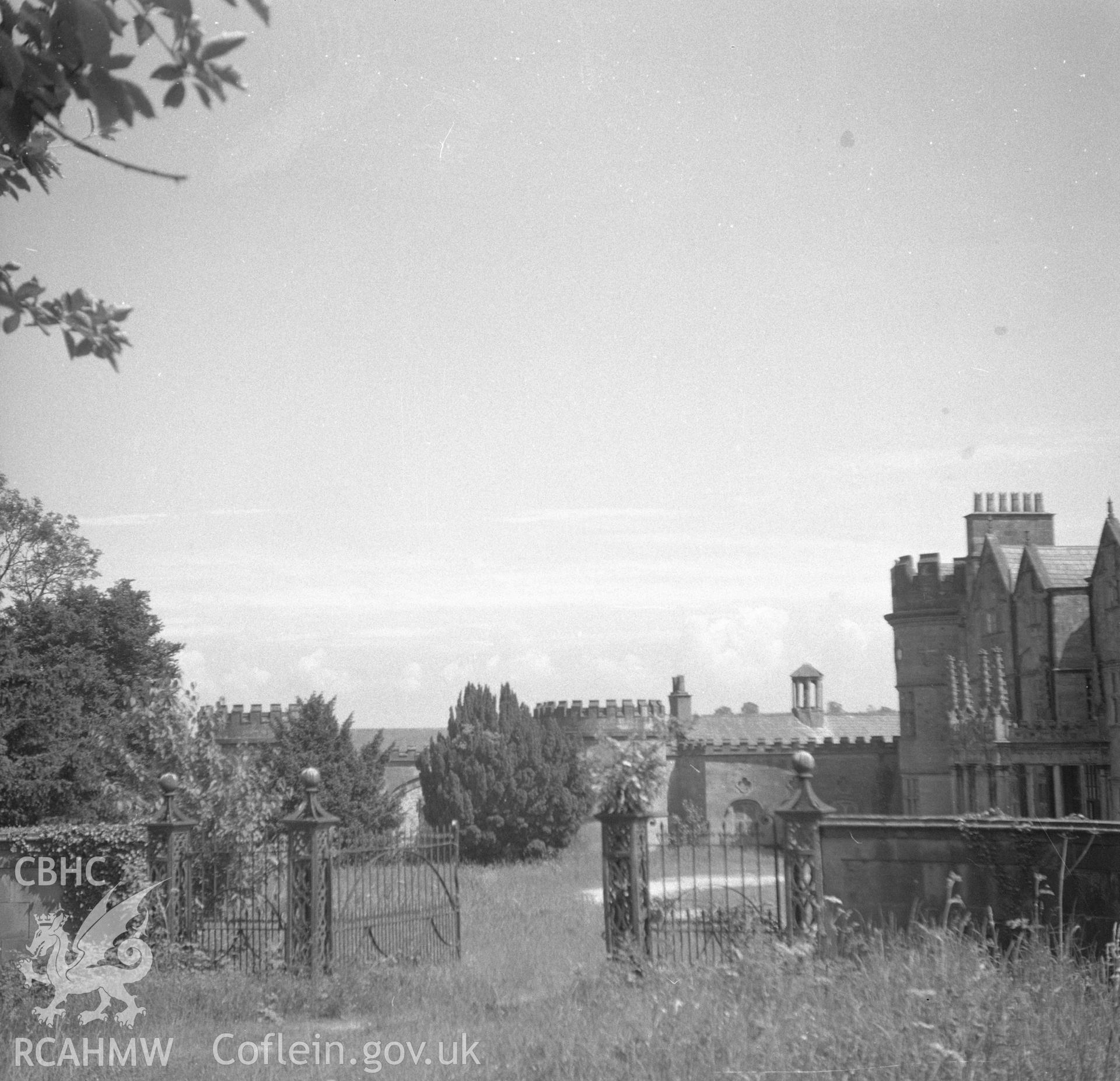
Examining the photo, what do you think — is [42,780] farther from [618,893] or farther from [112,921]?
[618,893]

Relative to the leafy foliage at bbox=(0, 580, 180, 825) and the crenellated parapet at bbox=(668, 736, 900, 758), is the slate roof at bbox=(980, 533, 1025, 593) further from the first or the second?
the leafy foliage at bbox=(0, 580, 180, 825)

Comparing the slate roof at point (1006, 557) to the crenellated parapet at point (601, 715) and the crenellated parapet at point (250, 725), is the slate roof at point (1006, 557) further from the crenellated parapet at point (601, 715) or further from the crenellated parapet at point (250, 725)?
the crenellated parapet at point (250, 725)

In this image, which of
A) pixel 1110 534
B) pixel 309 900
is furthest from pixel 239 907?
pixel 1110 534

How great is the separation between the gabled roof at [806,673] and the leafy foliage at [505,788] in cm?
1533

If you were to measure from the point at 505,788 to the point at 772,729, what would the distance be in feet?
44.9

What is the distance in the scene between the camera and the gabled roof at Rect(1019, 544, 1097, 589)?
1230 inches

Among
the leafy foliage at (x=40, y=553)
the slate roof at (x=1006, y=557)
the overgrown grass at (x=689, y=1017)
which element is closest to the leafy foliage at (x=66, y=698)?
the leafy foliage at (x=40, y=553)

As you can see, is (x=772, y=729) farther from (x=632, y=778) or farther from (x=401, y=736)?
(x=632, y=778)

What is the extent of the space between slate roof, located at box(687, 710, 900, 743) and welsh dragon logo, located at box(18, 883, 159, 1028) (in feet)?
99.7

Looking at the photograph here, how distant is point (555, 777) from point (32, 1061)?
2628 cm

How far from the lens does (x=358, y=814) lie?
3092cm

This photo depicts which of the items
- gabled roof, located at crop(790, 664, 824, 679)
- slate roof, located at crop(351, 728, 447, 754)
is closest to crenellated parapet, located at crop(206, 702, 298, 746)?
slate roof, located at crop(351, 728, 447, 754)

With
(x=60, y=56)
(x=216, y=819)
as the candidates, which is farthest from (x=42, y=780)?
(x=60, y=56)

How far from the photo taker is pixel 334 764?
102 feet
